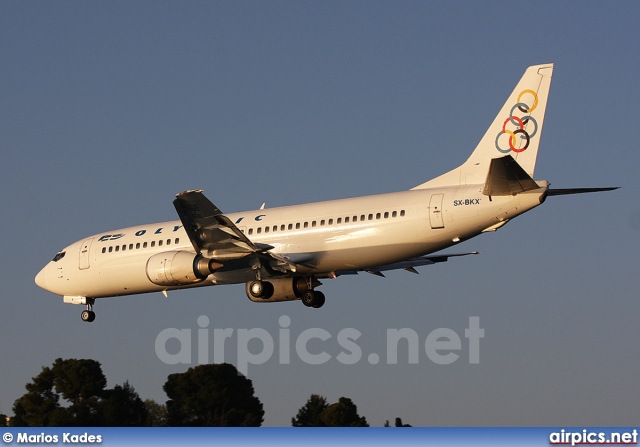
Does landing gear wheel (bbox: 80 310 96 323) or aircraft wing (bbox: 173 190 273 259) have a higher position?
aircraft wing (bbox: 173 190 273 259)

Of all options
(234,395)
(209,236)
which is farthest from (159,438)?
(234,395)

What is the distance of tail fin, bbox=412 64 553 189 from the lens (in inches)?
1507

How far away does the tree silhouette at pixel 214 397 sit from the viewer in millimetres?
64312

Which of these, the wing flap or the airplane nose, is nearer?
the wing flap

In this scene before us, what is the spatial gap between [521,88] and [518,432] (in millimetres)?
15960

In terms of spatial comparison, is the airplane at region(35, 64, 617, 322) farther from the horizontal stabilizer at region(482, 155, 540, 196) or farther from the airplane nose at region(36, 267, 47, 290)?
the airplane nose at region(36, 267, 47, 290)

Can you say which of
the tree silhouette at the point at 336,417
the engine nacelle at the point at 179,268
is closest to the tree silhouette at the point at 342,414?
the tree silhouette at the point at 336,417

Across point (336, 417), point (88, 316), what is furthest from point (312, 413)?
point (88, 316)

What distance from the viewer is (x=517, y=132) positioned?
127 ft

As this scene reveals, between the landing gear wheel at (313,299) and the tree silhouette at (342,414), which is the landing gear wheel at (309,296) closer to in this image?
the landing gear wheel at (313,299)

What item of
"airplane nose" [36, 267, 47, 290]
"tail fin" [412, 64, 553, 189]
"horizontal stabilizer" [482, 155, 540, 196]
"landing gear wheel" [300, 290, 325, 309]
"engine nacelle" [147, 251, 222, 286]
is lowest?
"landing gear wheel" [300, 290, 325, 309]

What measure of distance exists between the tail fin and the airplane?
0.11ft

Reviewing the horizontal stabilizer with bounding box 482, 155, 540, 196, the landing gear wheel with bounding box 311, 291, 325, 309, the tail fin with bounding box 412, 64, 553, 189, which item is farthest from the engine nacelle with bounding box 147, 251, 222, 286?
the horizontal stabilizer with bounding box 482, 155, 540, 196

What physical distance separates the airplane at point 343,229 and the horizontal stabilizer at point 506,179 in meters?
0.03
